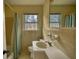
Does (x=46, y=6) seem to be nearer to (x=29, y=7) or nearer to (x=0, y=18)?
(x=29, y=7)

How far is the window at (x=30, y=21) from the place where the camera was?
277 cm

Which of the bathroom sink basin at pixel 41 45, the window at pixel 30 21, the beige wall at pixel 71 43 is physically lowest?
the bathroom sink basin at pixel 41 45

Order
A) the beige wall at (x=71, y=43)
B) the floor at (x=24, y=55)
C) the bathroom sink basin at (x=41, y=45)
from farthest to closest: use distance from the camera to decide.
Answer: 1. the floor at (x=24, y=55)
2. the bathroom sink basin at (x=41, y=45)
3. the beige wall at (x=71, y=43)

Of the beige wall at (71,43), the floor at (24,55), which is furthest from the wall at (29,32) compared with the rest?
the beige wall at (71,43)

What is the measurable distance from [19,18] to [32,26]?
34 centimetres

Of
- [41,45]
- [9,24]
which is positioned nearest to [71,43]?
[41,45]

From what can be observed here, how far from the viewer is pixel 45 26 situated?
2.86 meters

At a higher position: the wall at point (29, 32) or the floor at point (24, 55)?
the wall at point (29, 32)

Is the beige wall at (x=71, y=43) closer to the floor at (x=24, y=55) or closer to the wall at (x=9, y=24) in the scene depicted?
the floor at (x=24, y=55)

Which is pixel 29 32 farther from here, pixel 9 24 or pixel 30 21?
pixel 9 24

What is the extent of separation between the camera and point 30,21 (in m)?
2.78

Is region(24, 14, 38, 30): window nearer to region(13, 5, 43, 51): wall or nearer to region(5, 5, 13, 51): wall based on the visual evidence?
region(13, 5, 43, 51): wall

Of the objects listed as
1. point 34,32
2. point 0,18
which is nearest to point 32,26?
point 34,32

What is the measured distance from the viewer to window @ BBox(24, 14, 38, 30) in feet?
9.09
